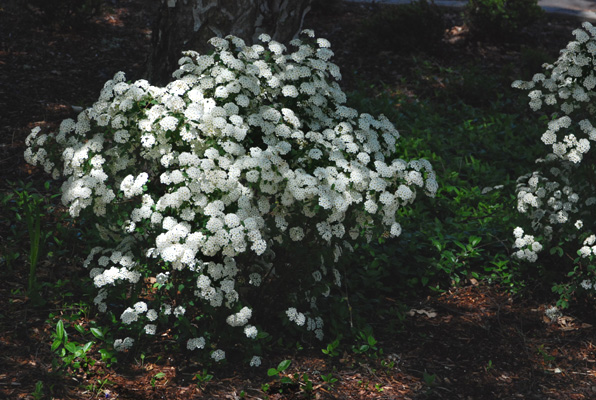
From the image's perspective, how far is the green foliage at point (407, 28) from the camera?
8328 mm

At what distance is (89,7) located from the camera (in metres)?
8.06

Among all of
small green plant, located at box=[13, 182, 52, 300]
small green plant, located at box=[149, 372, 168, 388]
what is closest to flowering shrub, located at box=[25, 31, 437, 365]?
small green plant, located at box=[149, 372, 168, 388]

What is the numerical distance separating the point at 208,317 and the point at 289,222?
2.25 feet

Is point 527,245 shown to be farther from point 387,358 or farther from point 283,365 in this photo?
point 283,365

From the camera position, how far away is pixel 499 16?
8.41 meters

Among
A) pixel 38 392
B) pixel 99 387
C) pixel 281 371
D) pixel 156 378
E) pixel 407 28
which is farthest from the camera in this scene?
pixel 407 28

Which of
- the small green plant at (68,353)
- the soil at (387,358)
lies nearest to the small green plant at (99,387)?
the soil at (387,358)

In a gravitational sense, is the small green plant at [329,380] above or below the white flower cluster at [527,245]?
below

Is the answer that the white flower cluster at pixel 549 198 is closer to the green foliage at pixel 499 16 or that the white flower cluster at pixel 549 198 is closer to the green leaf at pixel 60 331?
the green leaf at pixel 60 331

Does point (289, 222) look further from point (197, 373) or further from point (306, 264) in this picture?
point (197, 373)

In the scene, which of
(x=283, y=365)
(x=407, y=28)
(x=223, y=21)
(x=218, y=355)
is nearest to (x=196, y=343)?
(x=218, y=355)

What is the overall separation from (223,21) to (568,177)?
2.41 metres

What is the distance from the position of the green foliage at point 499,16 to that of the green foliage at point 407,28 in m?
0.41

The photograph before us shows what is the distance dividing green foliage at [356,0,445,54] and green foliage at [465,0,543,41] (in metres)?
0.41
